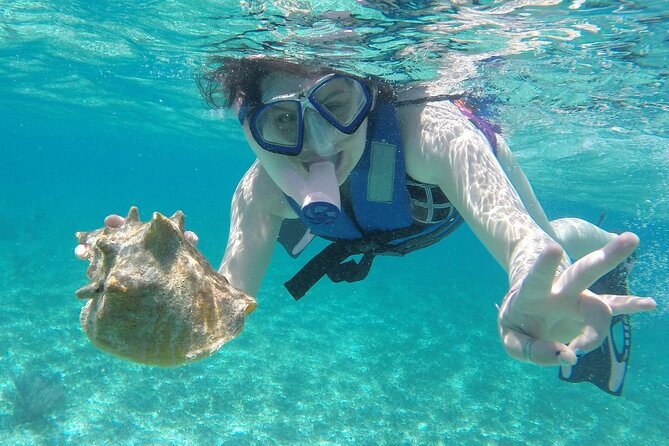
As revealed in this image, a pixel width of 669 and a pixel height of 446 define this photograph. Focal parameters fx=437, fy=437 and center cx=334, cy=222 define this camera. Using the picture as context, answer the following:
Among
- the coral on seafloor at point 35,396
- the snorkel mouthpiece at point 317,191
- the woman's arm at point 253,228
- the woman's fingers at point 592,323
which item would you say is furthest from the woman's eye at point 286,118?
the coral on seafloor at point 35,396

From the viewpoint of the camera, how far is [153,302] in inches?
88.3

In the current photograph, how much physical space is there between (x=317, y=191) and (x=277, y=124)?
3.28ft

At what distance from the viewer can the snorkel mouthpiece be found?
139 inches

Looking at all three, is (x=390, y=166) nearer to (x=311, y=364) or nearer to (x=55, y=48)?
(x=311, y=364)

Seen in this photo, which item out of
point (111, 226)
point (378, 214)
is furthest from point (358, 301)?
point (111, 226)

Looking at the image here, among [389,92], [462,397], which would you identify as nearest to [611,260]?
[389,92]

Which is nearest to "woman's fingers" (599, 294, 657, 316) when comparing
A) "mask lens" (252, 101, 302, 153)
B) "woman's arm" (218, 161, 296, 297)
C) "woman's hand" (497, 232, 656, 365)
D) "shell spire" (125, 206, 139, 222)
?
"woman's hand" (497, 232, 656, 365)

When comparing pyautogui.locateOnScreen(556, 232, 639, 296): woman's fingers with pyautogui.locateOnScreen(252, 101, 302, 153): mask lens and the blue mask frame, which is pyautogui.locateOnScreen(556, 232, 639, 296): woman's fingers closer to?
the blue mask frame

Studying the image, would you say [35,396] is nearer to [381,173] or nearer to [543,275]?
[381,173]

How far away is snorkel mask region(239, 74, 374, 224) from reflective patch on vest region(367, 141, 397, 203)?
0.38m

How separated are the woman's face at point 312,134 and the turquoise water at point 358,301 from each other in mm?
2455

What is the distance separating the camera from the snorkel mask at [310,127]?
12.5 ft

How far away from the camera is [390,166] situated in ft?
14.4

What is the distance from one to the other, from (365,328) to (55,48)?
52.1 ft
